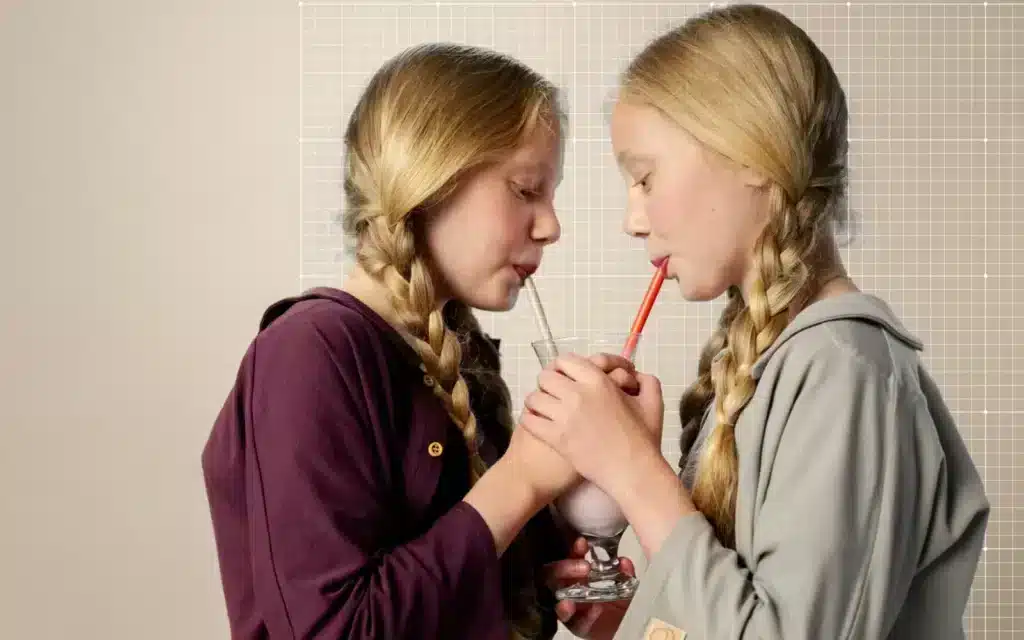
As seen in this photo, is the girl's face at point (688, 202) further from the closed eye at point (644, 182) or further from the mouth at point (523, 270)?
the mouth at point (523, 270)

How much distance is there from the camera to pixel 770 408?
53.5 inches

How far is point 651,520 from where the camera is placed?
1363 mm

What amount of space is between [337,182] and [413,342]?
1.25m

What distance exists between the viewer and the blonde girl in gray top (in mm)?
1265

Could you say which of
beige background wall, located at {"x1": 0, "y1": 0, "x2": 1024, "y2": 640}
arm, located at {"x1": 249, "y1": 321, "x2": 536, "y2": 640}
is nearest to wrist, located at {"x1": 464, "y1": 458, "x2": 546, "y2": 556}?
arm, located at {"x1": 249, "y1": 321, "x2": 536, "y2": 640}

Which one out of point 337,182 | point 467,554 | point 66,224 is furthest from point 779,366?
point 66,224

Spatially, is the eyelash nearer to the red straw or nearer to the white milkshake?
the red straw

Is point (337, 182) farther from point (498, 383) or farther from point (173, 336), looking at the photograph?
point (498, 383)

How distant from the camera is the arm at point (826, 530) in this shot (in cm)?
125

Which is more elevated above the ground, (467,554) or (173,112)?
(173,112)

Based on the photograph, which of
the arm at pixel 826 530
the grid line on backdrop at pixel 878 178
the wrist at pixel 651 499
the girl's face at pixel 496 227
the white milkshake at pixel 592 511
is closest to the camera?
the arm at pixel 826 530

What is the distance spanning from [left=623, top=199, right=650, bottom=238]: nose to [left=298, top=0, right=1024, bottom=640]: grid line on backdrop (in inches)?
44.2

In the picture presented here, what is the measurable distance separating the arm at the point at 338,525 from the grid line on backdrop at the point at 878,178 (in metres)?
1.23

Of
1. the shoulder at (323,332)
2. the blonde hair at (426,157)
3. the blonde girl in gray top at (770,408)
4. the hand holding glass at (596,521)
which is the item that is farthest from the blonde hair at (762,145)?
the shoulder at (323,332)
